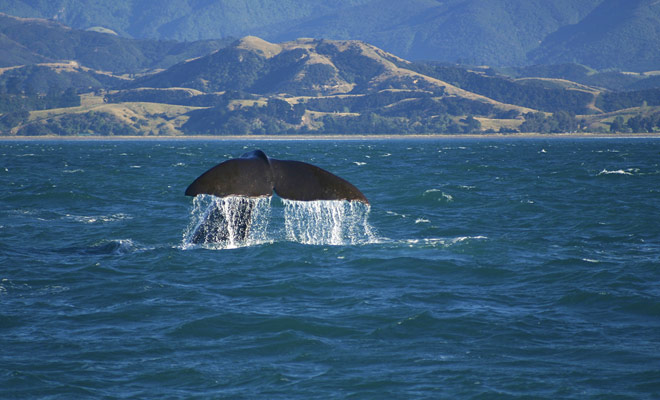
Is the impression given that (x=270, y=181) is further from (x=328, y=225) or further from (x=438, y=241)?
(x=328, y=225)

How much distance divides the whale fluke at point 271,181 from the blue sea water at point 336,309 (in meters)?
2.05

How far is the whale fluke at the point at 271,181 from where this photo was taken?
11.3m

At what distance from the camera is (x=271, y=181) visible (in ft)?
38.8

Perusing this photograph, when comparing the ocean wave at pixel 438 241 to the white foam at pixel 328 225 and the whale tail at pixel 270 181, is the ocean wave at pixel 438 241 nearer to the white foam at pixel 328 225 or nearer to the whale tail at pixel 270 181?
the white foam at pixel 328 225

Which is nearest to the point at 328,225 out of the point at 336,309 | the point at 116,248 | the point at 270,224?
the point at 270,224

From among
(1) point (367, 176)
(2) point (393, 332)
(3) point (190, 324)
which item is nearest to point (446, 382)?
(2) point (393, 332)

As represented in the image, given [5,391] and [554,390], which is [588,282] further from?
[5,391]

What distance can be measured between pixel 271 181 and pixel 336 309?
8.98 feet

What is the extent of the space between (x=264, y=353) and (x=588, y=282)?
24.4ft

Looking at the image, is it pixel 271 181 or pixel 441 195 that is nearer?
pixel 271 181

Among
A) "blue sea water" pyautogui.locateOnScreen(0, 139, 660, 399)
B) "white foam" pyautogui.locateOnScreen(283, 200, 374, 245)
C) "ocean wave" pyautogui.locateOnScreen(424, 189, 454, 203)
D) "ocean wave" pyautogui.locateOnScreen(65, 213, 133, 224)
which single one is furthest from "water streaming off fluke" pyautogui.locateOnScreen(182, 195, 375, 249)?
"ocean wave" pyautogui.locateOnScreen(424, 189, 454, 203)

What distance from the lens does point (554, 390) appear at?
953cm

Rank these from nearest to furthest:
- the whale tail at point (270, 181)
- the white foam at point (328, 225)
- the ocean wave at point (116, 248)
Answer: the whale tail at point (270, 181) < the ocean wave at point (116, 248) < the white foam at point (328, 225)

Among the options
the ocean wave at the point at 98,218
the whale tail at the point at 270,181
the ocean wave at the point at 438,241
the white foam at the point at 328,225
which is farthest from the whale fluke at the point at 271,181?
the ocean wave at the point at 98,218
